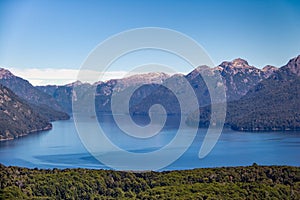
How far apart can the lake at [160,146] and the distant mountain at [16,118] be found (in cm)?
661

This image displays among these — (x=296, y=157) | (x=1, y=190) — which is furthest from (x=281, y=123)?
(x=1, y=190)

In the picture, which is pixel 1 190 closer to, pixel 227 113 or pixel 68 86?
pixel 227 113

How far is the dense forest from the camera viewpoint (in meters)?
16.0

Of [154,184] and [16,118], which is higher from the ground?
[16,118]

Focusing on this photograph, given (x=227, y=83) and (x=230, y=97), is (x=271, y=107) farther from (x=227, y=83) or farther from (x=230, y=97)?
(x=227, y=83)

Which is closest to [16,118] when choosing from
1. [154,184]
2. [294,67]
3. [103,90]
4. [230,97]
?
[154,184]

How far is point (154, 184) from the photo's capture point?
58.1 ft

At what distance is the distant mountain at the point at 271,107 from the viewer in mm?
56406

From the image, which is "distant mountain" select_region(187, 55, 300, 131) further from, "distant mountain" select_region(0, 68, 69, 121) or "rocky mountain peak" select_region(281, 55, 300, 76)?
"distant mountain" select_region(0, 68, 69, 121)

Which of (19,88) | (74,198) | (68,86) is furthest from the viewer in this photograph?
(68,86)

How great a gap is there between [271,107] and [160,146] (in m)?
34.1

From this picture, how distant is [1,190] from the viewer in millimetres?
15727

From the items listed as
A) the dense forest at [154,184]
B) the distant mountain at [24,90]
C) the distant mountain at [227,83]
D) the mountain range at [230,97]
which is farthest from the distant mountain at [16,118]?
the distant mountain at [227,83]

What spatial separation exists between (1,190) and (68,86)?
4853 inches
